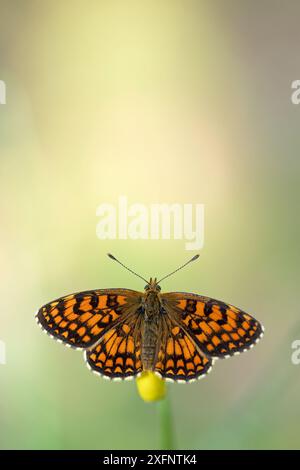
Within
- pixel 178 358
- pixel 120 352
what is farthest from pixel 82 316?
pixel 178 358

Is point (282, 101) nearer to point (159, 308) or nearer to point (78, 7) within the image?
point (78, 7)

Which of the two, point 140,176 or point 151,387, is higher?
point 140,176

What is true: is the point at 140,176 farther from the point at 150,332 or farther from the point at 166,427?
the point at 166,427

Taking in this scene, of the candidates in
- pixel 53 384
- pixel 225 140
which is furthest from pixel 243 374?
pixel 225 140

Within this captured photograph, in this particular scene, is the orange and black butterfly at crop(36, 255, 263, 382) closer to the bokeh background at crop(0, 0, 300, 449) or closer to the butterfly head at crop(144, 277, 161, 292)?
the butterfly head at crop(144, 277, 161, 292)

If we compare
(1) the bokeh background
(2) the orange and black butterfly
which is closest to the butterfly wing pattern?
(2) the orange and black butterfly

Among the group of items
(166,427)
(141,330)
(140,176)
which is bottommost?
(166,427)
